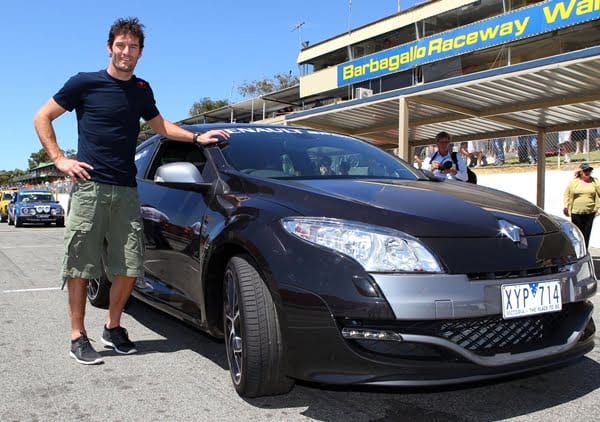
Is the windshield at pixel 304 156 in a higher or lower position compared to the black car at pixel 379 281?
higher

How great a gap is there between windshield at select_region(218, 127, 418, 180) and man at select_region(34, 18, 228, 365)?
0.70ft

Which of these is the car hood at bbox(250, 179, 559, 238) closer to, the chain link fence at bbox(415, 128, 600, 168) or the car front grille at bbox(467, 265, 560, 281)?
the car front grille at bbox(467, 265, 560, 281)

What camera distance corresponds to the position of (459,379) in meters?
2.44

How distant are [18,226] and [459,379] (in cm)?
2221

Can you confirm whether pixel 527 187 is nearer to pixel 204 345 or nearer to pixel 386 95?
pixel 386 95

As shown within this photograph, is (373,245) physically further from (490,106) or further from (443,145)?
(490,106)

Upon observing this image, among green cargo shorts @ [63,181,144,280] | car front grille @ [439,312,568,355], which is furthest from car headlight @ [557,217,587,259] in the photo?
green cargo shorts @ [63,181,144,280]

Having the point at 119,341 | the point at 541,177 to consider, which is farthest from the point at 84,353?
the point at 541,177

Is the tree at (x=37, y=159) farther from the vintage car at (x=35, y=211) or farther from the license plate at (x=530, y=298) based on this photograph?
the license plate at (x=530, y=298)

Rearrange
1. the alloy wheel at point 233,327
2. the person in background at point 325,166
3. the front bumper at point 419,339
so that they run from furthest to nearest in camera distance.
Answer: the person in background at point 325,166
the alloy wheel at point 233,327
the front bumper at point 419,339

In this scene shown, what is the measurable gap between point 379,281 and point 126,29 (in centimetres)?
231

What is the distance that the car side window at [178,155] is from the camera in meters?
3.87

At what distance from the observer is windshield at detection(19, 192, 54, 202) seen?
22.5 meters

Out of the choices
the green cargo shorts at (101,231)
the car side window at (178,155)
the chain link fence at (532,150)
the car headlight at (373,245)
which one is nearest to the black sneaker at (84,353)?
the green cargo shorts at (101,231)
